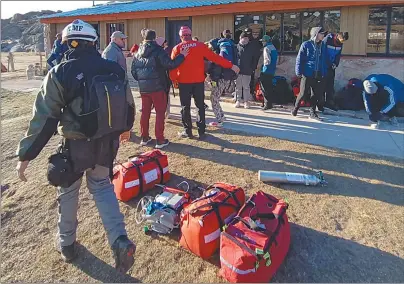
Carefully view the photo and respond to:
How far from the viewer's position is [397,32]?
870cm

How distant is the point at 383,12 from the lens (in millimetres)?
8672

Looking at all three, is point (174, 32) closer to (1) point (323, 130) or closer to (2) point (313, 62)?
(2) point (313, 62)

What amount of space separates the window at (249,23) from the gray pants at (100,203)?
8.22 meters

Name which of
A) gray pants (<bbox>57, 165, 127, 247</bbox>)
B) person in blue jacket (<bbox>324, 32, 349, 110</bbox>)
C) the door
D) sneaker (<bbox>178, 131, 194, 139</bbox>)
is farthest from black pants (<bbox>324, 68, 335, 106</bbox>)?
gray pants (<bbox>57, 165, 127, 247</bbox>)

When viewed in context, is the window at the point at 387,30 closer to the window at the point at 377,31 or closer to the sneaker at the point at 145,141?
the window at the point at 377,31

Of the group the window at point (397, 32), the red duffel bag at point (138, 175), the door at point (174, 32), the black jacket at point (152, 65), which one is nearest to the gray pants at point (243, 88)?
the black jacket at point (152, 65)

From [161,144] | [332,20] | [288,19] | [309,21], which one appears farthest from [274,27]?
[161,144]

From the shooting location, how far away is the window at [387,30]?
862 centimetres

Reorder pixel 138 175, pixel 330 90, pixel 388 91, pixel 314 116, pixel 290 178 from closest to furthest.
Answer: pixel 138 175 → pixel 290 178 → pixel 388 91 → pixel 314 116 → pixel 330 90

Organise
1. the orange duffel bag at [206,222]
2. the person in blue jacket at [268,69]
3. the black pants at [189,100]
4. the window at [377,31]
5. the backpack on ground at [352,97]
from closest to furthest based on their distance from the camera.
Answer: the orange duffel bag at [206,222] < the black pants at [189,100] < the backpack on ground at [352,97] < the person in blue jacket at [268,69] < the window at [377,31]

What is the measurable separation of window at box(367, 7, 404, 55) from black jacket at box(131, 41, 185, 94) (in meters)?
5.62

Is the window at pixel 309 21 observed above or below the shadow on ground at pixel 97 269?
above

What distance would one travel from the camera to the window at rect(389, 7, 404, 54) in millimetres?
8605

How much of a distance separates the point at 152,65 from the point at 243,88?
3666 millimetres
